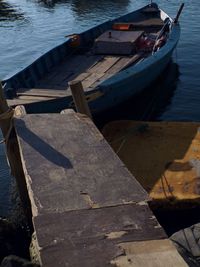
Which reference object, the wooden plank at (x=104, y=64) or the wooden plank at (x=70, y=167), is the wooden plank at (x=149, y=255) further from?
the wooden plank at (x=104, y=64)

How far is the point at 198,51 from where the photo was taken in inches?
881

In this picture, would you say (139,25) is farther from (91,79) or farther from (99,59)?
(91,79)

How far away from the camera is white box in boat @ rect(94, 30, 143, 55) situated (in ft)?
57.1

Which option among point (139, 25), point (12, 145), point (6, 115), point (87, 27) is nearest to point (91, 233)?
point (6, 115)

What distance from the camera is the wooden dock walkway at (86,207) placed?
5031mm

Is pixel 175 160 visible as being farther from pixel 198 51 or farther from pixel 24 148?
pixel 198 51

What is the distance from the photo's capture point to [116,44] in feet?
57.3

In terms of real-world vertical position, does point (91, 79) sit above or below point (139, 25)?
below

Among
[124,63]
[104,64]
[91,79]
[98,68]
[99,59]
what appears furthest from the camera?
[99,59]

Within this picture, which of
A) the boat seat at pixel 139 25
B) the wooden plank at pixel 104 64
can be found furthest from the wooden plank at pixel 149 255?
the boat seat at pixel 139 25

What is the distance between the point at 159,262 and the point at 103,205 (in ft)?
4.37

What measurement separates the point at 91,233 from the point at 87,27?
85.7 feet

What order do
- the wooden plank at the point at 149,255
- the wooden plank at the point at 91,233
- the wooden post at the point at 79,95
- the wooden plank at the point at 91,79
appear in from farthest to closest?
the wooden plank at the point at 91,79
the wooden post at the point at 79,95
the wooden plank at the point at 91,233
the wooden plank at the point at 149,255

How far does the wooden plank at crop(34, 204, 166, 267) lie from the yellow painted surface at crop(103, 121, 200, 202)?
4.14m
